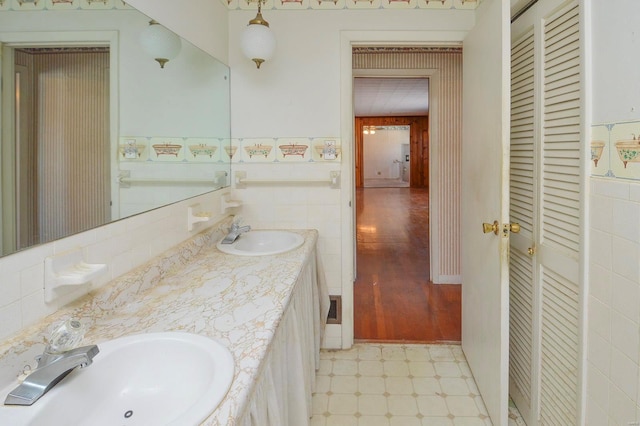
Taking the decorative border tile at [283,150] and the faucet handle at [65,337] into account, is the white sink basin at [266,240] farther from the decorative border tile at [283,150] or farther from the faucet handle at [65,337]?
the faucet handle at [65,337]

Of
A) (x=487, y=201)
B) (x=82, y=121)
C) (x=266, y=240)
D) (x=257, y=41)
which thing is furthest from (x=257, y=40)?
(x=487, y=201)

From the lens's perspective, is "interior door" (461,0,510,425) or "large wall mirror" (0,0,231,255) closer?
"large wall mirror" (0,0,231,255)

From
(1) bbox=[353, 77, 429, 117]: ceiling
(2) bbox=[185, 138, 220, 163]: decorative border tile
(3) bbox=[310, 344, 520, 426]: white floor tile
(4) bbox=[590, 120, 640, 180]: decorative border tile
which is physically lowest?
(3) bbox=[310, 344, 520, 426]: white floor tile

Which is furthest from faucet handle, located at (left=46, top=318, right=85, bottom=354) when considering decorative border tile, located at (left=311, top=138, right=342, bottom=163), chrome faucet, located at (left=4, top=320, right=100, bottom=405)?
decorative border tile, located at (left=311, top=138, right=342, bottom=163)

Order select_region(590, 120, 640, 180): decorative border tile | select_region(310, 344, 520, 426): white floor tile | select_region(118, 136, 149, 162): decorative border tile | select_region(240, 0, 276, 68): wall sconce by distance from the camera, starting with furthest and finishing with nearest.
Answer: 1. select_region(240, 0, 276, 68): wall sconce
2. select_region(310, 344, 520, 426): white floor tile
3. select_region(118, 136, 149, 162): decorative border tile
4. select_region(590, 120, 640, 180): decorative border tile

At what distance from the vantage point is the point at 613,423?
44.5 inches

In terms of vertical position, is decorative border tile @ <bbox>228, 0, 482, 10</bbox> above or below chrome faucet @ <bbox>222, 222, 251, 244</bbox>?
above

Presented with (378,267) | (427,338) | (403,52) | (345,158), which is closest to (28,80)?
(345,158)

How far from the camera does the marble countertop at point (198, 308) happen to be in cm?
84

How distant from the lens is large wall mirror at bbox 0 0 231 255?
0.90 metres

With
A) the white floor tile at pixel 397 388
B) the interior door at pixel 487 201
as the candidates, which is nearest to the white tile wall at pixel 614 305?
the interior door at pixel 487 201

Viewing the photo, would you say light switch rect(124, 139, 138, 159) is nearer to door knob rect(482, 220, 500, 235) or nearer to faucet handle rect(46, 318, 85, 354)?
faucet handle rect(46, 318, 85, 354)

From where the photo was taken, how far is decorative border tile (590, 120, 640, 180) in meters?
1.03

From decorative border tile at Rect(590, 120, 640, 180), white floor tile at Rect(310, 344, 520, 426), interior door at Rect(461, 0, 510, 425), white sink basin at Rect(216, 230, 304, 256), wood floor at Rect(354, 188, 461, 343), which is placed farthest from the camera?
wood floor at Rect(354, 188, 461, 343)
